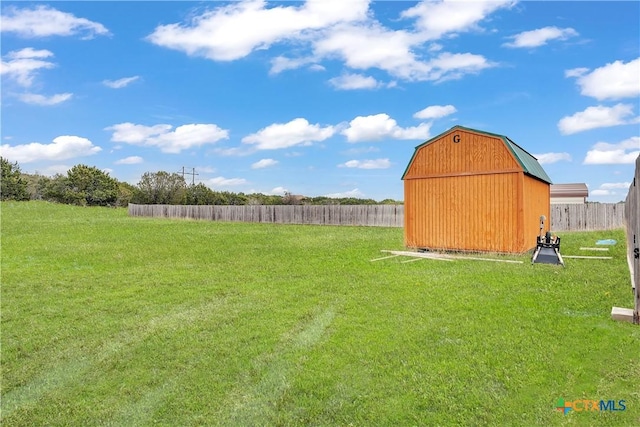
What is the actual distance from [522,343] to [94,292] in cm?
793

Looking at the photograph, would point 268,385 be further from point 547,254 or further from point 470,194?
point 470,194

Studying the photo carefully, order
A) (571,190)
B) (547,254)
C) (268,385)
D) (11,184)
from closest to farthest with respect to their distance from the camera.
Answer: (268,385)
(547,254)
(571,190)
(11,184)

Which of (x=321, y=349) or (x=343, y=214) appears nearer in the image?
(x=321, y=349)

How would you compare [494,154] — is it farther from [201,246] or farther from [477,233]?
[201,246]

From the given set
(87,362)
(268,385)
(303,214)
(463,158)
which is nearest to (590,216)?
(463,158)

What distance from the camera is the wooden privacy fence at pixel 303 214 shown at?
97.3 feet

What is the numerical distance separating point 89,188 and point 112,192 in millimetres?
3312

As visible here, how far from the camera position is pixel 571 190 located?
3644 cm

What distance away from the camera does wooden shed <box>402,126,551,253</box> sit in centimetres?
1280

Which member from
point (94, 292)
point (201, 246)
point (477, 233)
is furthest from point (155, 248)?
point (477, 233)

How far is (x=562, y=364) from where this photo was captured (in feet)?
Answer: 13.9

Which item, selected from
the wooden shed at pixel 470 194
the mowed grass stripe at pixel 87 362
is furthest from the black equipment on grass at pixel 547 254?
the mowed grass stripe at pixel 87 362

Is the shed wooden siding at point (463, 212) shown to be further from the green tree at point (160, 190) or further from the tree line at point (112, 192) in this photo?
the green tree at point (160, 190)

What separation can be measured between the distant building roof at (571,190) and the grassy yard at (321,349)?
30.3 meters
